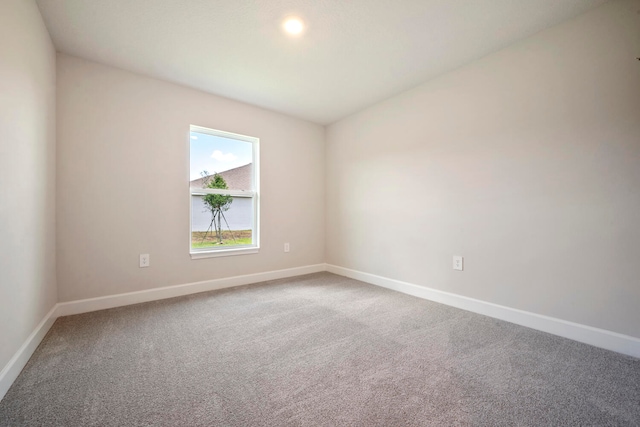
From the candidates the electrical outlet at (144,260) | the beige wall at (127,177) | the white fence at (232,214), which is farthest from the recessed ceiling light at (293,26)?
the electrical outlet at (144,260)

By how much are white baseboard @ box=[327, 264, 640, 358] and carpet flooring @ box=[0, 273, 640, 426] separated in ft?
0.25

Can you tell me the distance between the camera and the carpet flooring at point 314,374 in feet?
3.89

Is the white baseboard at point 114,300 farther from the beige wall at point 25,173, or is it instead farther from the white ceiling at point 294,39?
the white ceiling at point 294,39

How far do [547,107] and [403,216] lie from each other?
5.06 ft

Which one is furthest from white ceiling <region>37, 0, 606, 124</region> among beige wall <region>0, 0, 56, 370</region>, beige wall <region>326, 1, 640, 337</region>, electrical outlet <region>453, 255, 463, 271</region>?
electrical outlet <region>453, 255, 463, 271</region>

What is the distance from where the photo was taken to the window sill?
9.98 feet

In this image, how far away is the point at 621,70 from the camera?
5.72ft

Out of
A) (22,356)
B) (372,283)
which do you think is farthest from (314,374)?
(372,283)

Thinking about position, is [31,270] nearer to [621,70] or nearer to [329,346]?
[329,346]

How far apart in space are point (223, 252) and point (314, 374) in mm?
2117

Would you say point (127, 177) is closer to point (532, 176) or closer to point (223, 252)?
point (223, 252)

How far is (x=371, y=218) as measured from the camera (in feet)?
11.4

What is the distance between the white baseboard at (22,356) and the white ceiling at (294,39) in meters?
2.21

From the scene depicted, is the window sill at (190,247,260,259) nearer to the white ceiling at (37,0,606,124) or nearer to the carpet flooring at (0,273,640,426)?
the carpet flooring at (0,273,640,426)
